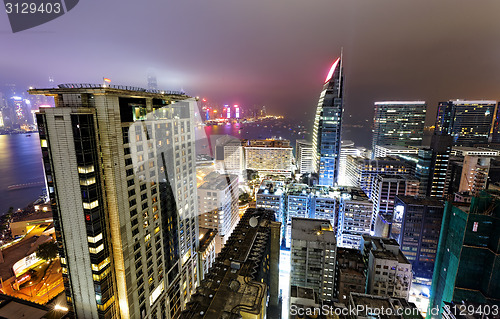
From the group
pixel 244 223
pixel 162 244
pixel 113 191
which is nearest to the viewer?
pixel 113 191

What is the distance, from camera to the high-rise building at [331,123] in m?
68.7

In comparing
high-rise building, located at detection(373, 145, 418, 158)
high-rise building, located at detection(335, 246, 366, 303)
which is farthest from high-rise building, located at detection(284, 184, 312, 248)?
high-rise building, located at detection(373, 145, 418, 158)

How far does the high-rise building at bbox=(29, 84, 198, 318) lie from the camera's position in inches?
627

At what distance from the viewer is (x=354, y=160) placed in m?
78.7

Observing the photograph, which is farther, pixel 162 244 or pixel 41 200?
pixel 41 200

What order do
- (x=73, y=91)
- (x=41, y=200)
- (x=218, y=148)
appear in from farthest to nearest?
(x=218, y=148), (x=41, y=200), (x=73, y=91)

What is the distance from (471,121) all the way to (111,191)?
15905cm

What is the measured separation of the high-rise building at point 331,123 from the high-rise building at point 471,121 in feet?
260

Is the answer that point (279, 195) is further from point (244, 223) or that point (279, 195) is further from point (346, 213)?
point (244, 223)

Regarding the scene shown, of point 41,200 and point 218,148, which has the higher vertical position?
point 218,148

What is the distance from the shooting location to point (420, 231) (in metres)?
43.5

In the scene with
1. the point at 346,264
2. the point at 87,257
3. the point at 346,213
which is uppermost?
the point at 87,257

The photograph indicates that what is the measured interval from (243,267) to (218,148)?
333 ft

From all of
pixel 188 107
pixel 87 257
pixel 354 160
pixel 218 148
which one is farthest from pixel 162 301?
pixel 218 148
